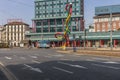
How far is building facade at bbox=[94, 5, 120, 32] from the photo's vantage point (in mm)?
135600

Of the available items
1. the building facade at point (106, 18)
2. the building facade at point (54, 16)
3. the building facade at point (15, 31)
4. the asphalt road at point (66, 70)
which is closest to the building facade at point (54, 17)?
the building facade at point (54, 16)

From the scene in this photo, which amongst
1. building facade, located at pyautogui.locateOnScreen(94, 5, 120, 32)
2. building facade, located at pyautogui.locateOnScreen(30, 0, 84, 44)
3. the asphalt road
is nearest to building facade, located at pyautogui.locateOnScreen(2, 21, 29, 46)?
building facade, located at pyautogui.locateOnScreen(30, 0, 84, 44)

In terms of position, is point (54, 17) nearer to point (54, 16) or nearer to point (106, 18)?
point (54, 16)

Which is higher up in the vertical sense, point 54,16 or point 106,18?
point 54,16

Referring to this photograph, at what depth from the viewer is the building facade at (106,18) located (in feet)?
445

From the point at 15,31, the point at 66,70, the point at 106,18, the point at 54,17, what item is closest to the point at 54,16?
the point at 54,17

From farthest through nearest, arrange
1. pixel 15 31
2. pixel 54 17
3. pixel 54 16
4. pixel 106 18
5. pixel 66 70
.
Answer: pixel 15 31 < pixel 54 16 < pixel 54 17 < pixel 106 18 < pixel 66 70

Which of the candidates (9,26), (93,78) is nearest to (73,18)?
(9,26)

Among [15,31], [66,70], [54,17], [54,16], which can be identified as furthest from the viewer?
[15,31]

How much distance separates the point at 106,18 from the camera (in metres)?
140

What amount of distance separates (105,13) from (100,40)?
126ft

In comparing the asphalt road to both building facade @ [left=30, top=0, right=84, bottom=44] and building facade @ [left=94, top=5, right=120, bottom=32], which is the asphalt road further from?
building facade @ [left=94, top=5, right=120, bottom=32]

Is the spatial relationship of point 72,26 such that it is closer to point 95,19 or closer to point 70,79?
point 95,19

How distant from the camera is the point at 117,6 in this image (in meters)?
137
